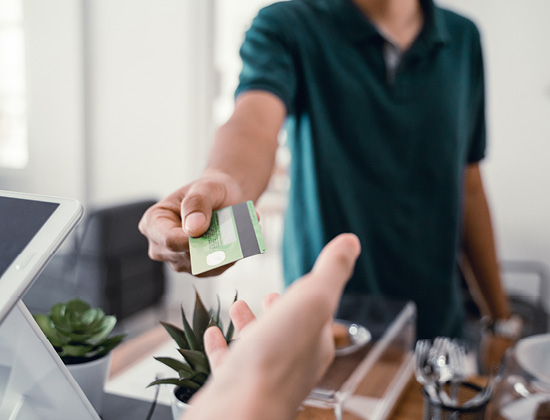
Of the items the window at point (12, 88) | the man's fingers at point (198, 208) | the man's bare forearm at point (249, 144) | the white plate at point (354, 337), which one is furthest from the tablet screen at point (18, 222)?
the window at point (12, 88)

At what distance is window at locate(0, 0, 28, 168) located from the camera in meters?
4.24

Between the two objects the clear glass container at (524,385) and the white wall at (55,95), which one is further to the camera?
the white wall at (55,95)

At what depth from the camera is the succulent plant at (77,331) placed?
614 mm

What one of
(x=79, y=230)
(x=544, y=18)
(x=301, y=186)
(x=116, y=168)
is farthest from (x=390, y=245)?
(x=116, y=168)

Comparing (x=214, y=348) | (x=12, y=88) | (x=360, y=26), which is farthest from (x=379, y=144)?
(x=12, y=88)

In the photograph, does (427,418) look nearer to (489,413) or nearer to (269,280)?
(489,413)

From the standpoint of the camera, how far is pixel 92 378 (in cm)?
60

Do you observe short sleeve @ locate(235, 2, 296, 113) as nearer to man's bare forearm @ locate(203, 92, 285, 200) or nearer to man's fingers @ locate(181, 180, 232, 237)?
man's bare forearm @ locate(203, 92, 285, 200)

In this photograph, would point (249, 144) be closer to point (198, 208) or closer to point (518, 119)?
point (198, 208)

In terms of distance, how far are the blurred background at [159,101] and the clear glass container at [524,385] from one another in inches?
96.1

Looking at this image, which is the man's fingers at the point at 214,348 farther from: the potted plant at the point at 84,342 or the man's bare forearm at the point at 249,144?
the man's bare forearm at the point at 249,144

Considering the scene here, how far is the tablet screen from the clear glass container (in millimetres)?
622

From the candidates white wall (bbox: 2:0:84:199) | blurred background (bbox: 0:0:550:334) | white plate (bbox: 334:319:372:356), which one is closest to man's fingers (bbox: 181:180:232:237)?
white plate (bbox: 334:319:372:356)

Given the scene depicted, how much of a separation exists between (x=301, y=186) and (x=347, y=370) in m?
0.63
